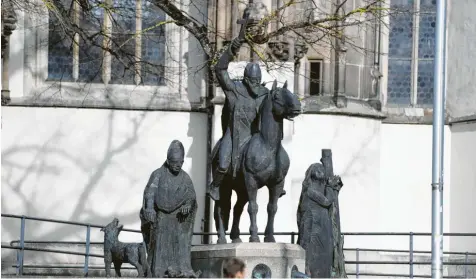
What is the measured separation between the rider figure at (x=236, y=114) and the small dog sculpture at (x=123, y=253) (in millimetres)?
1178

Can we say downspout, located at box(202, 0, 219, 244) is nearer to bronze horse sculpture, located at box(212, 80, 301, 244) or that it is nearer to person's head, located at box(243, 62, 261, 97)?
person's head, located at box(243, 62, 261, 97)

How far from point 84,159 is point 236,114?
1023 cm

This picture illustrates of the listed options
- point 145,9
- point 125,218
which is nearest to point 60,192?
point 125,218

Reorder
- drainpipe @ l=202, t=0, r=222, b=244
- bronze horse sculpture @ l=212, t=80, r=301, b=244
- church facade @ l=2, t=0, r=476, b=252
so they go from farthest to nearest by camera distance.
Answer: church facade @ l=2, t=0, r=476, b=252
drainpipe @ l=202, t=0, r=222, b=244
bronze horse sculpture @ l=212, t=80, r=301, b=244

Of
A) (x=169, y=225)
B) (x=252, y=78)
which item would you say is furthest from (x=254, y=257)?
(x=252, y=78)

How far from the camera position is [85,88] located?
35.0 meters

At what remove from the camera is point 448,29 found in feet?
Result: 120

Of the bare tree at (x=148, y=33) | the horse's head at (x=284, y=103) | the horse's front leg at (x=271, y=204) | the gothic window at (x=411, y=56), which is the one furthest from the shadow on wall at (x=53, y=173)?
the horse's head at (x=284, y=103)

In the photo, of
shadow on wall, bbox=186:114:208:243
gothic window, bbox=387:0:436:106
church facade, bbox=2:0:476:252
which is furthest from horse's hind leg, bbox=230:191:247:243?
gothic window, bbox=387:0:436:106

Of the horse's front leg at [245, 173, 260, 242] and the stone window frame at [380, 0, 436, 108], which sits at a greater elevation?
the stone window frame at [380, 0, 436, 108]

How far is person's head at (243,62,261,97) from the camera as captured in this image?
24797mm

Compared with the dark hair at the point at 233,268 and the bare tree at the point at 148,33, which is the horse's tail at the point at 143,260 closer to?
the bare tree at the point at 148,33

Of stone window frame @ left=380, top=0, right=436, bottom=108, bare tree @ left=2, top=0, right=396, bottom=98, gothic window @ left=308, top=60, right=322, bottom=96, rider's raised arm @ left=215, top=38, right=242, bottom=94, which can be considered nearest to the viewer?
rider's raised arm @ left=215, top=38, right=242, bottom=94

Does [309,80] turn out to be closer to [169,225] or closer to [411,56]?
[411,56]
